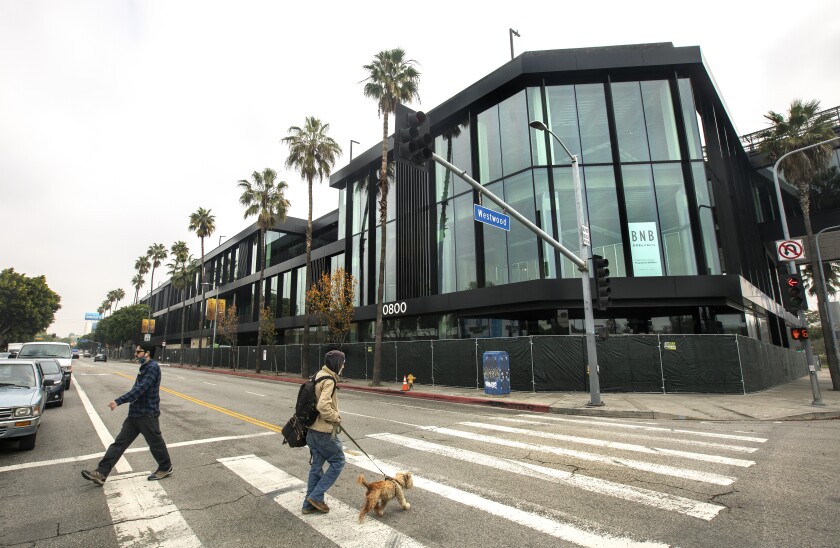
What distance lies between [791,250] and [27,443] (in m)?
21.2

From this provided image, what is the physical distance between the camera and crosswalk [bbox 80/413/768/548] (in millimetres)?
4008

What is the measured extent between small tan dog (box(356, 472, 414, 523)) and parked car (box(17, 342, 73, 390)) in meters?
18.0

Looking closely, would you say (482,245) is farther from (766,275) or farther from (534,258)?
(766,275)

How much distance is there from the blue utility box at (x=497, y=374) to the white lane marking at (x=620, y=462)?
7.76 metres

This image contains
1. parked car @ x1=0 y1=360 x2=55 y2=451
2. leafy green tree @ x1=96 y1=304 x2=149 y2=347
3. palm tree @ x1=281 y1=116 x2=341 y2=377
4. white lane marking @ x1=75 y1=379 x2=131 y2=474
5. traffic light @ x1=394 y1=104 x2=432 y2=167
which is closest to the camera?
white lane marking @ x1=75 y1=379 x2=131 y2=474

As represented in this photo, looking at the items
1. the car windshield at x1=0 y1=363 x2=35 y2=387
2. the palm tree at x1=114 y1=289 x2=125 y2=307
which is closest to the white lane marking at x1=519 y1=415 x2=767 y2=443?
the car windshield at x1=0 y1=363 x2=35 y2=387

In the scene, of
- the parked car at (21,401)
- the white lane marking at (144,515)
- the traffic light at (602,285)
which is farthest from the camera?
the traffic light at (602,285)

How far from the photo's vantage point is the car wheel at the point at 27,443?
25.0 ft

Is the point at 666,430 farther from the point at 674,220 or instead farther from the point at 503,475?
the point at 674,220

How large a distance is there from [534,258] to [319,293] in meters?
13.8

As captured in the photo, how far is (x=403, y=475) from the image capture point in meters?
4.76

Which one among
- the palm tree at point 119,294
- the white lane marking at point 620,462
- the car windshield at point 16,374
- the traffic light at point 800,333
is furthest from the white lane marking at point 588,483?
the palm tree at point 119,294

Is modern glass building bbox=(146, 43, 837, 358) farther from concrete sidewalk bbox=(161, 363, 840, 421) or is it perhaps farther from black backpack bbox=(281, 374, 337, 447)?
black backpack bbox=(281, 374, 337, 447)

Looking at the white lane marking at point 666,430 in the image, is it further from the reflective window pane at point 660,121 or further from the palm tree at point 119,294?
the palm tree at point 119,294
